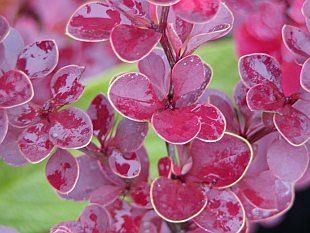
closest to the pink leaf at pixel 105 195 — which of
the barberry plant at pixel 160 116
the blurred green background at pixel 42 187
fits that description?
the barberry plant at pixel 160 116

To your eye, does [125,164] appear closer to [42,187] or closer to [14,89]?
[14,89]

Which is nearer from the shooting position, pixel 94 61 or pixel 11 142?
pixel 11 142

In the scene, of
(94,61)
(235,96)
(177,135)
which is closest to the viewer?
(177,135)

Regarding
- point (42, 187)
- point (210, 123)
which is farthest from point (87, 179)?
point (42, 187)

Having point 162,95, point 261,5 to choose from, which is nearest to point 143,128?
point 162,95

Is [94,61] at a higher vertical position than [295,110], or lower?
lower

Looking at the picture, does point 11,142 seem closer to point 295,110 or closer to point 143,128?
point 143,128
